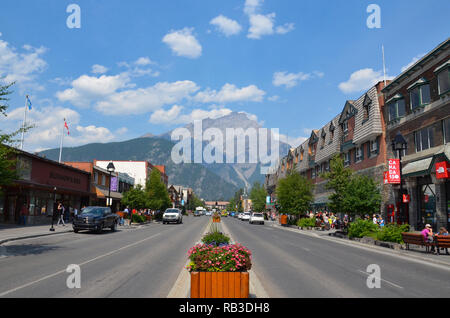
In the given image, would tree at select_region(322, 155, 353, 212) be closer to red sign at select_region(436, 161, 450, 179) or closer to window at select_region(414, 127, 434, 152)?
window at select_region(414, 127, 434, 152)

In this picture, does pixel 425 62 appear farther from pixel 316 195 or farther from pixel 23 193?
pixel 23 193

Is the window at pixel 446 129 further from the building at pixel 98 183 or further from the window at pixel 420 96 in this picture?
the building at pixel 98 183

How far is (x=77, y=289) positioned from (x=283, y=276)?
521cm

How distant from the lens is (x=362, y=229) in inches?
937

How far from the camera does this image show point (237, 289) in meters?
5.98

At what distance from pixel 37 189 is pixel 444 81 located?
33173 millimetres

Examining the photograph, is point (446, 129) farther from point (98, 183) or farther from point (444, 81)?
point (98, 183)

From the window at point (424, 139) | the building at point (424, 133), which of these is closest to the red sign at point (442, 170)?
the building at point (424, 133)

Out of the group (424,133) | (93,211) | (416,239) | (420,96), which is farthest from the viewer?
(93,211)


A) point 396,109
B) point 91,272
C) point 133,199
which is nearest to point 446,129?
point 396,109

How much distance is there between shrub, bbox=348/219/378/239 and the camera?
2316cm

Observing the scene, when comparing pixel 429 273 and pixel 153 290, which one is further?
pixel 429 273

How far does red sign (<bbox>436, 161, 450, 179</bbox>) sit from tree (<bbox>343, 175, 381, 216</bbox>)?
179 inches

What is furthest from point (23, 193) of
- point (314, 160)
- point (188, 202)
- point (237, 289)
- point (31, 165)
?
point (188, 202)
